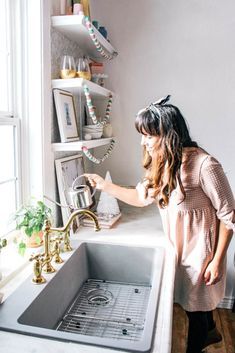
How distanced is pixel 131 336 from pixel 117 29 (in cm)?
201

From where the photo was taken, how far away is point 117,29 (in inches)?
89.4

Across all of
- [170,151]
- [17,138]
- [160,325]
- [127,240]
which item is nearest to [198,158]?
[170,151]

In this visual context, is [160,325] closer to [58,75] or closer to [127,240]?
[127,240]

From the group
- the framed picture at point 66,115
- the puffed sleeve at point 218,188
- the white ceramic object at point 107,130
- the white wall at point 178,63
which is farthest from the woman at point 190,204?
the white wall at point 178,63

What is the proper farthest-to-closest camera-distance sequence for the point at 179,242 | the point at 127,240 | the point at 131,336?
the point at 127,240, the point at 179,242, the point at 131,336

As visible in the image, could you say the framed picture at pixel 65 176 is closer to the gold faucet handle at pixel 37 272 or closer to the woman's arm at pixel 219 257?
the gold faucet handle at pixel 37 272

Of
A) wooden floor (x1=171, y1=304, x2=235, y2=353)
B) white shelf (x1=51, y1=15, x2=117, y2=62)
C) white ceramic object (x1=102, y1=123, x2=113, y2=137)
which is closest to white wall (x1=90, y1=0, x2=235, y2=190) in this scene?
white ceramic object (x1=102, y1=123, x2=113, y2=137)

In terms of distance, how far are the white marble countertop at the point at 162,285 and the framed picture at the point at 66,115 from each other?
516 millimetres

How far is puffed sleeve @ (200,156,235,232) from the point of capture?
125 cm

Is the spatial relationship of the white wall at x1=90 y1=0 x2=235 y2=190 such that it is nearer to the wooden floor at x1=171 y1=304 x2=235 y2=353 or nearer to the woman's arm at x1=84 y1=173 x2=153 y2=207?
the woman's arm at x1=84 y1=173 x2=153 y2=207

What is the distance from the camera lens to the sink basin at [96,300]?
0.85m

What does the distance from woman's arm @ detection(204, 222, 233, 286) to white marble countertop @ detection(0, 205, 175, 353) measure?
172 millimetres

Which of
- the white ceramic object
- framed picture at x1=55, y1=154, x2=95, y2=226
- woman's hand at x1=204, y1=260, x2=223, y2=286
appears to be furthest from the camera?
the white ceramic object

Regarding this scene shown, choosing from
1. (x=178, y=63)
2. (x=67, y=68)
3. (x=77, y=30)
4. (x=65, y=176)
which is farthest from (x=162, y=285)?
(x=178, y=63)
